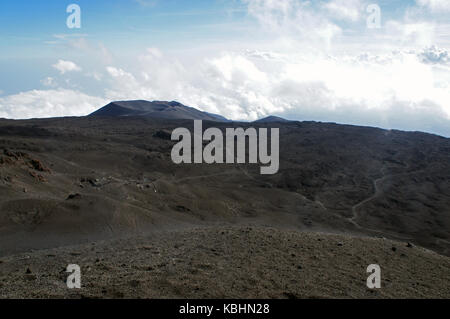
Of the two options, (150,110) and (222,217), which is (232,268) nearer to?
(222,217)

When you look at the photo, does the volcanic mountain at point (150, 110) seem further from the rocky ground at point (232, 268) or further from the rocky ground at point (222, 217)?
the rocky ground at point (232, 268)

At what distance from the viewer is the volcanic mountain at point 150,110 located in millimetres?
119000

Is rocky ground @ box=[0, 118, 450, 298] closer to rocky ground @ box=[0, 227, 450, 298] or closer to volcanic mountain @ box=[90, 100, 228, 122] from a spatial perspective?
rocky ground @ box=[0, 227, 450, 298]

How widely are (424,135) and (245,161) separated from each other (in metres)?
43.5

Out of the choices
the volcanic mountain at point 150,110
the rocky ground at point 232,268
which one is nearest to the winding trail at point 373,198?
the rocky ground at point 232,268

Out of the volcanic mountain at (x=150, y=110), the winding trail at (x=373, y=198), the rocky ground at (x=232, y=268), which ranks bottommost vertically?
the winding trail at (x=373, y=198)

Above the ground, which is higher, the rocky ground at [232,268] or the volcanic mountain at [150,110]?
the volcanic mountain at [150,110]

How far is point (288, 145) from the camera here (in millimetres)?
64812

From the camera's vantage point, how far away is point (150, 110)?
130 metres

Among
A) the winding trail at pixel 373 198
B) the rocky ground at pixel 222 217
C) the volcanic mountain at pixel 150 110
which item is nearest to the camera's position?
the rocky ground at pixel 222 217

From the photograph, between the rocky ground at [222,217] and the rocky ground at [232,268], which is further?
the rocky ground at [222,217]

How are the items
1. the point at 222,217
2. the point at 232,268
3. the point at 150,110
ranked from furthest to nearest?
the point at 150,110
the point at 222,217
the point at 232,268

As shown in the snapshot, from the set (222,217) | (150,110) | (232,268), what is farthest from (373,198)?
(150,110)

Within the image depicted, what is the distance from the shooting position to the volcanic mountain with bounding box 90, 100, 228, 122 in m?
119
